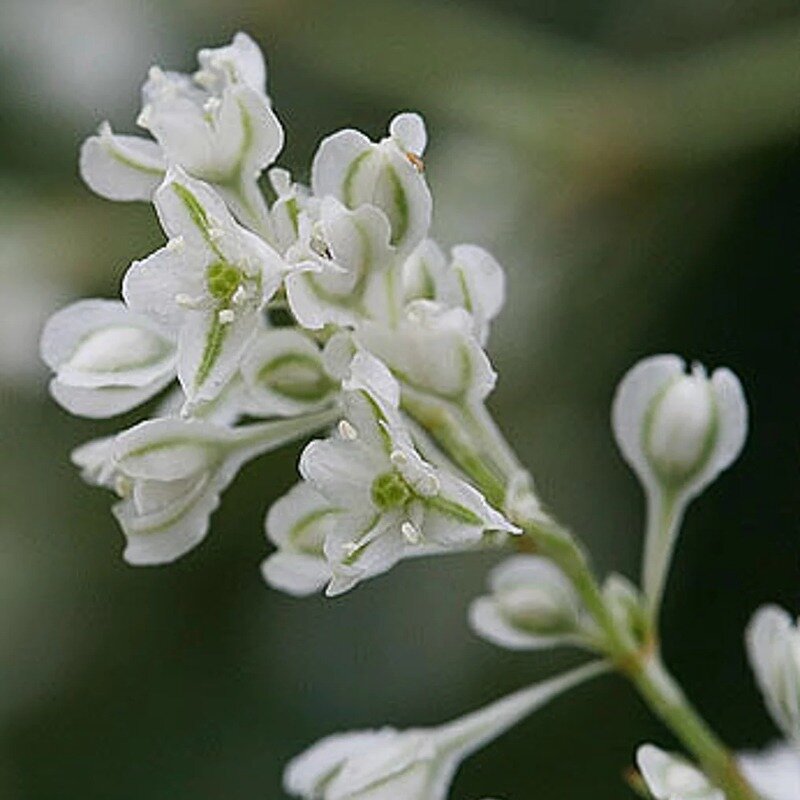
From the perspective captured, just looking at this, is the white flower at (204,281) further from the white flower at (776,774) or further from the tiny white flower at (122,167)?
the white flower at (776,774)

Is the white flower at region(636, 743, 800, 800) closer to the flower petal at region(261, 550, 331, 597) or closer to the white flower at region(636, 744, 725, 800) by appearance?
the white flower at region(636, 744, 725, 800)

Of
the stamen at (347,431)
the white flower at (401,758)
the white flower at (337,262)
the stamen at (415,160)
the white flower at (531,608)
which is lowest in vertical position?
the white flower at (401,758)

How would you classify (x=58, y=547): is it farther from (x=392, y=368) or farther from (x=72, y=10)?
(x=392, y=368)

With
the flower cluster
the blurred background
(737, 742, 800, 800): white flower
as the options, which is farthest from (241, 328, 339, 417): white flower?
the blurred background

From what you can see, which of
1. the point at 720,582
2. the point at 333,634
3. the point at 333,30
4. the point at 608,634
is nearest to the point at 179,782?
the point at 333,634

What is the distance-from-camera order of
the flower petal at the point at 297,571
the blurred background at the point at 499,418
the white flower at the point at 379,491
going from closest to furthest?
the white flower at the point at 379,491, the flower petal at the point at 297,571, the blurred background at the point at 499,418

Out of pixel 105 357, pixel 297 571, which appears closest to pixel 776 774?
pixel 297 571

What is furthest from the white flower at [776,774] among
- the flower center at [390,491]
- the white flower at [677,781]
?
the flower center at [390,491]

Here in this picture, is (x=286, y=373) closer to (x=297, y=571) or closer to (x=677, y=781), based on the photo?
(x=297, y=571)
